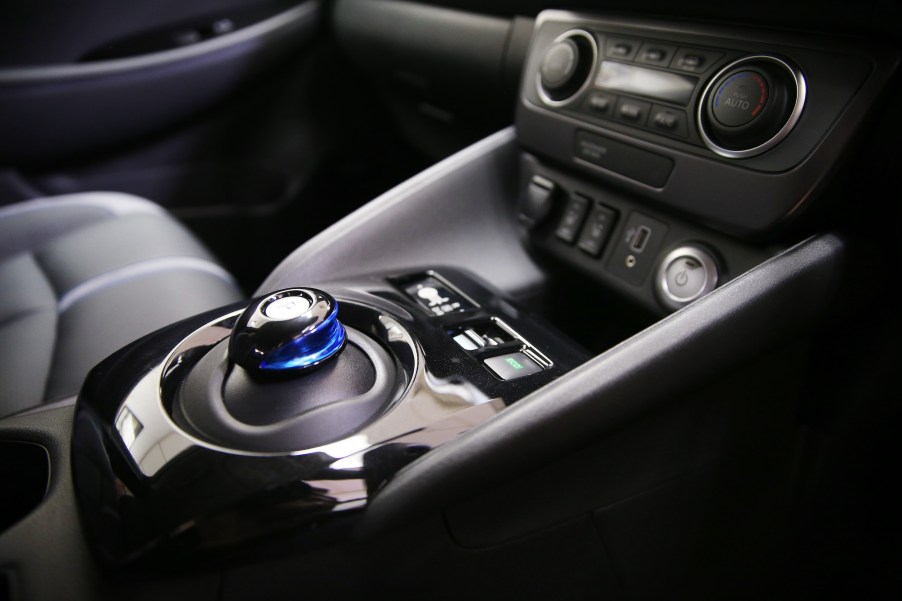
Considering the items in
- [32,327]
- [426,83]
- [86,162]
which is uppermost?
[426,83]

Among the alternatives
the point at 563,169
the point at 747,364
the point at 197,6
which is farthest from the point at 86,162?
the point at 747,364

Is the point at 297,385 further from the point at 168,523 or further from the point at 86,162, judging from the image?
the point at 86,162

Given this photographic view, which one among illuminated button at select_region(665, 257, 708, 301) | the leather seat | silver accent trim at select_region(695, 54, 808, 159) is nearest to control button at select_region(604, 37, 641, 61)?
silver accent trim at select_region(695, 54, 808, 159)

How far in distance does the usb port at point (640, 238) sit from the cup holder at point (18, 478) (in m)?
0.54

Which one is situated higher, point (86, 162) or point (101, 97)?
point (101, 97)

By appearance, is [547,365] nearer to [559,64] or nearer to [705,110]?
[705,110]

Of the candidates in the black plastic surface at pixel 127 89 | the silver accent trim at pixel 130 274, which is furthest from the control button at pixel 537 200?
the black plastic surface at pixel 127 89

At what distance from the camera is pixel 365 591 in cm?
44

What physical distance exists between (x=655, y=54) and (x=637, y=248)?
0.18 metres

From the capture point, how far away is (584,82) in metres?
0.72

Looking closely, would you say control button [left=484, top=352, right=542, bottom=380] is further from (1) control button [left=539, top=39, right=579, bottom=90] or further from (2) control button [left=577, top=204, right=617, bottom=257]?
(1) control button [left=539, top=39, right=579, bottom=90]

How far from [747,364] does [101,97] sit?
1422 mm

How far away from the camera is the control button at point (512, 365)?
1.75ft

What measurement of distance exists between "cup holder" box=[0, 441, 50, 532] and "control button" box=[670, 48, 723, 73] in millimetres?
617
